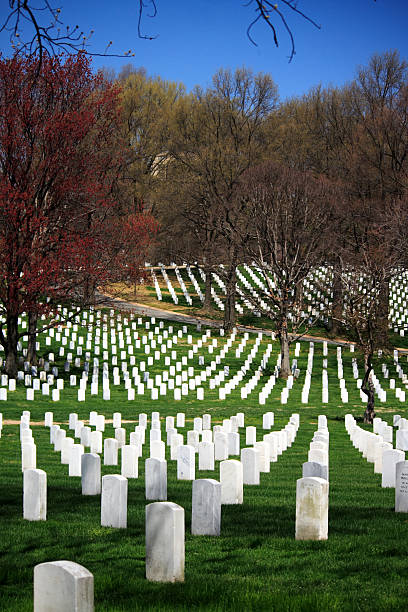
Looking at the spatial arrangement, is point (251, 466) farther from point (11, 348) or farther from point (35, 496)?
point (11, 348)

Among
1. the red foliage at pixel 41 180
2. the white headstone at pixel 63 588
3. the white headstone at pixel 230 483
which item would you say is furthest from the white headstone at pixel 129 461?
the red foliage at pixel 41 180

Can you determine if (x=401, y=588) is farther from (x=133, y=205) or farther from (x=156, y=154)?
(x=156, y=154)

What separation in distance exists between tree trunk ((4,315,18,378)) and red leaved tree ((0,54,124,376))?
4 centimetres

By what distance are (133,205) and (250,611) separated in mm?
52061

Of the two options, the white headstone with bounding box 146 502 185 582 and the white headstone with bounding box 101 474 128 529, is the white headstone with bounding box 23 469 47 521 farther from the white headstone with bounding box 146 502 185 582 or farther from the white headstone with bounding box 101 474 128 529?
the white headstone with bounding box 146 502 185 582

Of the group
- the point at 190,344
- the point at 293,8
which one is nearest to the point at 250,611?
the point at 293,8

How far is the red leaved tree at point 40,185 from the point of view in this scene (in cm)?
2786

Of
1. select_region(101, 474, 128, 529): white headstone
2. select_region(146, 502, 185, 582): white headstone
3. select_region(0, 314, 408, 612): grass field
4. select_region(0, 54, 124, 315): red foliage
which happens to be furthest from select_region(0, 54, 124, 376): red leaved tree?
select_region(146, 502, 185, 582): white headstone

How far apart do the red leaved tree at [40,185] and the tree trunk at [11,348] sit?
0.12 feet

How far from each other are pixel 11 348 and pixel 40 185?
236 inches

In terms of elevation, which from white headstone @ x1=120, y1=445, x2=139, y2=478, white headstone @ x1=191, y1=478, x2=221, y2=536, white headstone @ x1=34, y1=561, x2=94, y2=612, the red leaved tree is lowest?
white headstone @ x1=120, y1=445, x2=139, y2=478

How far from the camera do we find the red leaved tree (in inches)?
1097

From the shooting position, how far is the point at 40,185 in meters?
29.0

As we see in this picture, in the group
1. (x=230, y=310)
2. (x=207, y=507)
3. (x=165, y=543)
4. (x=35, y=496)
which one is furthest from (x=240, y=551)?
(x=230, y=310)
